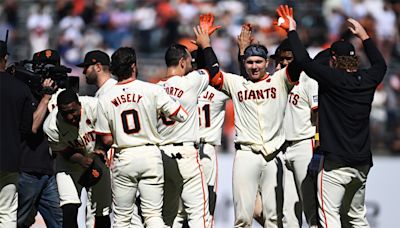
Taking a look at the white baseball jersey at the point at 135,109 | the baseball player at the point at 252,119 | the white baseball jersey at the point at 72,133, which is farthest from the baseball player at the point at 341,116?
the white baseball jersey at the point at 72,133

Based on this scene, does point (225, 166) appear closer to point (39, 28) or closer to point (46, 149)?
point (46, 149)

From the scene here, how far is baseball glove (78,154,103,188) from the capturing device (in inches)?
442

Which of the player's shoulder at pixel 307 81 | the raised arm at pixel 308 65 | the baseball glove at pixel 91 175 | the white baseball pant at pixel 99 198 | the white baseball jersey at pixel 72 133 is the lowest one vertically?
the white baseball pant at pixel 99 198

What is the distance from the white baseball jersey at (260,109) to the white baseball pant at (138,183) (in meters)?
1.20

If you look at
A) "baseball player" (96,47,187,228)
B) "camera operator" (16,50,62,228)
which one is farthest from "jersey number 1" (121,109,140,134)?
"camera operator" (16,50,62,228)

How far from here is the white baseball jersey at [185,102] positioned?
37.1 feet

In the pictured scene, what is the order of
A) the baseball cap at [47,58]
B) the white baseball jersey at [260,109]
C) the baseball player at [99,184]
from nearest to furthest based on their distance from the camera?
the white baseball jersey at [260,109] < the baseball cap at [47,58] < the baseball player at [99,184]

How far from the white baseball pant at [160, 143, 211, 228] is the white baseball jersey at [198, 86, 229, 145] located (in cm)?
85

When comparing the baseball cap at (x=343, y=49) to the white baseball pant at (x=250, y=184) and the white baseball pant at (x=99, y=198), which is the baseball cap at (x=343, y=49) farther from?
the white baseball pant at (x=99, y=198)

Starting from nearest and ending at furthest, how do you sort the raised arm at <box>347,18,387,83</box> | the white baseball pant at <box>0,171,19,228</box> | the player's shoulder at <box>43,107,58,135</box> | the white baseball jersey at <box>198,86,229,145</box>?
the raised arm at <box>347,18,387,83</box> < the white baseball pant at <box>0,171,19,228</box> < the player's shoulder at <box>43,107,58,135</box> < the white baseball jersey at <box>198,86,229,145</box>

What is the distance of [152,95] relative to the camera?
10625mm

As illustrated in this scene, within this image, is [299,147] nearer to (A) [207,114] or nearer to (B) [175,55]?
(A) [207,114]

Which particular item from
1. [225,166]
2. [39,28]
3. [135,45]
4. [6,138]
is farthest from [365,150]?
[39,28]

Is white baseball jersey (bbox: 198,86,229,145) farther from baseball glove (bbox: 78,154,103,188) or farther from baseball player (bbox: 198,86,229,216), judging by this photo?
baseball glove (bbox: 78,154,103,188)
